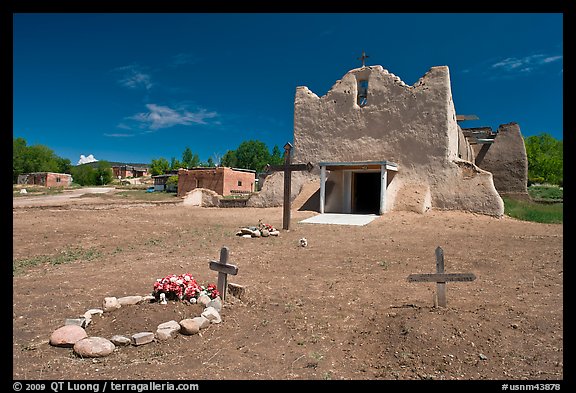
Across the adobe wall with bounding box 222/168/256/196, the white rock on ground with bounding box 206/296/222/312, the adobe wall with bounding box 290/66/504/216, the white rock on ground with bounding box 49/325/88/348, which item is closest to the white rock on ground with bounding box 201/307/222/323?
the white rock on ground with bounding box 206/296/222/312

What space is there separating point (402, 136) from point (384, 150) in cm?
133

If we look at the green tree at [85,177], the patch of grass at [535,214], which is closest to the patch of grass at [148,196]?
the patch of grass at [535,214]

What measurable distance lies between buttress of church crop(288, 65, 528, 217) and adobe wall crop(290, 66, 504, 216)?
53mm

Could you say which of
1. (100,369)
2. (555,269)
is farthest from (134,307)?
(555,269)

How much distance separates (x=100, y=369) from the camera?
4.00 meters

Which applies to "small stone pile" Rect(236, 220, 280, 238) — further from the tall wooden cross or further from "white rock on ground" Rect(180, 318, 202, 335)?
"white rock on ground" Rect(180, 318, 202, 335)

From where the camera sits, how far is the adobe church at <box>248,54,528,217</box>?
20.5 metres

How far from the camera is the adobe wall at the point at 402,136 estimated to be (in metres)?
20.5

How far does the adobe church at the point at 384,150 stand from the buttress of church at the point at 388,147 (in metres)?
0.05

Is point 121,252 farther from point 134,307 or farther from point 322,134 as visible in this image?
point 322,134

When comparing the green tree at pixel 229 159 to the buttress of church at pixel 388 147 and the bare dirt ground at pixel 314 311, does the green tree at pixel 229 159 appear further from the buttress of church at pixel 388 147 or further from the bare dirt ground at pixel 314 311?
the bare dirt ground at pixel 314 311

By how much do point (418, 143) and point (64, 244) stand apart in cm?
1851

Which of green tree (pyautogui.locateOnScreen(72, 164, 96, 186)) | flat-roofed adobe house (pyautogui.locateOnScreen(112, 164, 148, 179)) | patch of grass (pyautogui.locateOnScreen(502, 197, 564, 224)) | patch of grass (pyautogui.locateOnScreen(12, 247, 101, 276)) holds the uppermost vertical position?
flat-roofed adobe house (pyautogui.locateOnScreen(112, 164, 148, 179))

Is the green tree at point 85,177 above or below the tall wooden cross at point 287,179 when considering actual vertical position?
above
